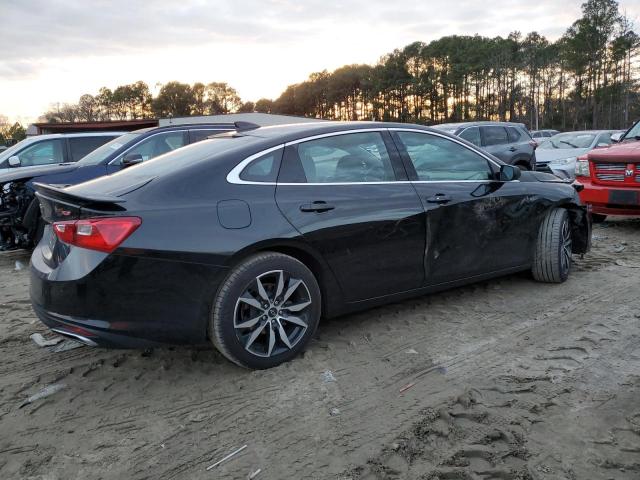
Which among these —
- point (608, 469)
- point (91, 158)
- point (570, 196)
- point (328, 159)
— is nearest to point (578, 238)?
point (570, 196)

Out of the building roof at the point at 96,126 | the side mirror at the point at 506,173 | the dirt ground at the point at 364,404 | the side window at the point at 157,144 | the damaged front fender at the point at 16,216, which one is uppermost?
the building roof at the point at 96,126

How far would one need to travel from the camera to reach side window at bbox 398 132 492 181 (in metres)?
4.09

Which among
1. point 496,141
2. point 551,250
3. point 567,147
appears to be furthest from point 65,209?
point 567,147

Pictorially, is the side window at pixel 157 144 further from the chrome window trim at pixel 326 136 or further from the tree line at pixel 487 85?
the tree line at pixel 487 85

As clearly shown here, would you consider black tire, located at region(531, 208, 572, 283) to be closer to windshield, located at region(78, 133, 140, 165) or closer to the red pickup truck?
the red pickup truck

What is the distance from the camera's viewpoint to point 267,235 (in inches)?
125

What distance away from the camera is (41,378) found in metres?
3.38

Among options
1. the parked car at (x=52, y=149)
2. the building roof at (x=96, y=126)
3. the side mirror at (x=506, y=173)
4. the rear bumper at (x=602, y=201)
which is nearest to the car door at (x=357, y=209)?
the side mirror at (x=506, y=173)

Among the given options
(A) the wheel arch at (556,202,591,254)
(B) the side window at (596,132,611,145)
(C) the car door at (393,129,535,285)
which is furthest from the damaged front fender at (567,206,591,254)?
(B) the side window at (596,132,611,145)

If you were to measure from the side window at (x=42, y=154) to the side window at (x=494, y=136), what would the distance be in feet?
29.7

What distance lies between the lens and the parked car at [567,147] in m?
12.6

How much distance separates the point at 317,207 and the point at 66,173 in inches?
197

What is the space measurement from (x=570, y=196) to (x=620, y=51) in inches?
2426

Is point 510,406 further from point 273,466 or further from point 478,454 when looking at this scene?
point 273,466
